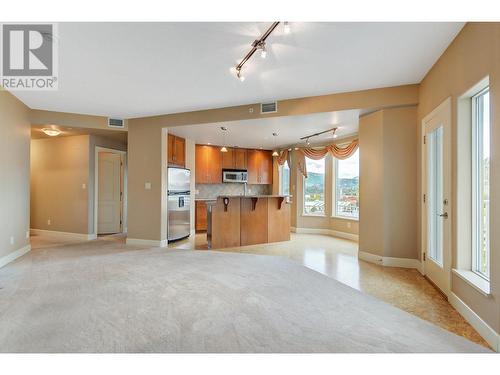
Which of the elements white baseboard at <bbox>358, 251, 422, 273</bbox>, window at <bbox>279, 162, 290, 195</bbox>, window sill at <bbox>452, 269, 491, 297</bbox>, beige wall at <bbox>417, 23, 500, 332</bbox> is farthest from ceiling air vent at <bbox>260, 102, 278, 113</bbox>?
→ window at <bbox>279, 162, 290, 195</bbox>

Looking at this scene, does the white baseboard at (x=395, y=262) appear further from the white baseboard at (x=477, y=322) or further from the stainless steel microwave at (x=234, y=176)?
the stainless steel microwave at (x=234, y=176)

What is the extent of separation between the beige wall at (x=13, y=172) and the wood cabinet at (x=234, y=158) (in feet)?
14.3

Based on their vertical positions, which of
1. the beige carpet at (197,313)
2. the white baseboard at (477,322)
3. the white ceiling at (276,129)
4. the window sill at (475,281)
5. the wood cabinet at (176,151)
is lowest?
the beige carpet at (197,313)

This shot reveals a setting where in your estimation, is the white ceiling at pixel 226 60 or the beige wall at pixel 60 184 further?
the beige wall at pixel 60 184

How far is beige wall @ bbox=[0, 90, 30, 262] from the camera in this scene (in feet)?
12.9

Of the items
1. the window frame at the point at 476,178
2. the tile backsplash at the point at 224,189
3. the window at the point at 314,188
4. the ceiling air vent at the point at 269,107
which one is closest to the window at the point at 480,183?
the window frame at the point at 476,178

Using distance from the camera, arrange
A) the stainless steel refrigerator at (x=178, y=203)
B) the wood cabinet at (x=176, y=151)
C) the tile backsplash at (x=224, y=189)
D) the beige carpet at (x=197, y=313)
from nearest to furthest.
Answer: the beige carpet at (x=197, y=313) < the stainless steel refrigerator at (x=178, y=203) < the wood cabinet at (x=176, y=151) < the tile backsplash at (x=224, y=189)

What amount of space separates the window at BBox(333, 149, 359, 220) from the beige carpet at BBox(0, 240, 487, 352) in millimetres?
3203

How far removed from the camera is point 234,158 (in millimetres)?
7727

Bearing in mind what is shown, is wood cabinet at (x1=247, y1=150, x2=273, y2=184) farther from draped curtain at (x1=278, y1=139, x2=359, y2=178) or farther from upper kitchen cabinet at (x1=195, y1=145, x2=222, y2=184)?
upper kitchen cabinet at (x1=195, y1=145, x2=222, y2=184)

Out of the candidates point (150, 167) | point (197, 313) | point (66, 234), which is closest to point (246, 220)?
point (150, 167)

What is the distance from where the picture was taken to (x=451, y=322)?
2.24 meters

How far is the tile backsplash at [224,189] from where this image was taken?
771cm

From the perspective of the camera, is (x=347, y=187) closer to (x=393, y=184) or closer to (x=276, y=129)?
(x=276, y=129)
